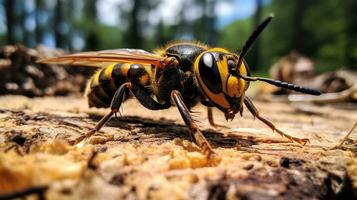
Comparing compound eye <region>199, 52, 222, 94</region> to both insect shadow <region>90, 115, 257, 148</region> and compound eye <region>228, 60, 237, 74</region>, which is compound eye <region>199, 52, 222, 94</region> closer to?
compound eye <region>228, 60, 237, 74</region>

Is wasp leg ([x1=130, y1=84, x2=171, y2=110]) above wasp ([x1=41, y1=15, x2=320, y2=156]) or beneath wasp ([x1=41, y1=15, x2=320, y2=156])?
beneath

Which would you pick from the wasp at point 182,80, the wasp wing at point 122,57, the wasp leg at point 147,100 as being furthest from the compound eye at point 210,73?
the wasp leg at point 147,100

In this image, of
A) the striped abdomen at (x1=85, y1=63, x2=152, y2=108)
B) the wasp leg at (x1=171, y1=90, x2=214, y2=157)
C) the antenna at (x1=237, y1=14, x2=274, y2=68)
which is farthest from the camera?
the striped abdomen at (x1=85, y1=63, x2=152, y2=108)

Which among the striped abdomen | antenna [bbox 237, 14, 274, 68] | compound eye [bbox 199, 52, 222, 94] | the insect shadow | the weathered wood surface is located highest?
antenna [bbox 237, 14, 274, 68]

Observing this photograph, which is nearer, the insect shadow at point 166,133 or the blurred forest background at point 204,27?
the insect shadow at point 166,133

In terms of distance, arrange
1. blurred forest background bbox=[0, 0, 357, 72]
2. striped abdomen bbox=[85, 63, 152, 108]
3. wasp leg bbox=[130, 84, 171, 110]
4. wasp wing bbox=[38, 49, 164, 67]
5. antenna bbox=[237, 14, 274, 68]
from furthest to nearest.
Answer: blurred forest background bbox=[0, 0, 357, 72], striped abdomen bbox=[85, 63, 152, 108], wasp leg bbox=[130, 84, 171, 110], wasp wing bbox=[38, 49, 164, 67], antenna bbox=[237, 14, 274, 68]

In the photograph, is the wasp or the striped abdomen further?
the striped abdomen

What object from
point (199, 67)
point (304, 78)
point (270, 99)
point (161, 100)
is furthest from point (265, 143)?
point (304, 78)

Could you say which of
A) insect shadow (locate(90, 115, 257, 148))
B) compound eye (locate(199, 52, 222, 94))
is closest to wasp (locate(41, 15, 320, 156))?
compound eye (locate(199, 52, 222, 94))

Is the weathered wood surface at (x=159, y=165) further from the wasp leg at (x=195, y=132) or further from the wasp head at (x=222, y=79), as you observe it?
the wasp head at (x=222, y=79)
